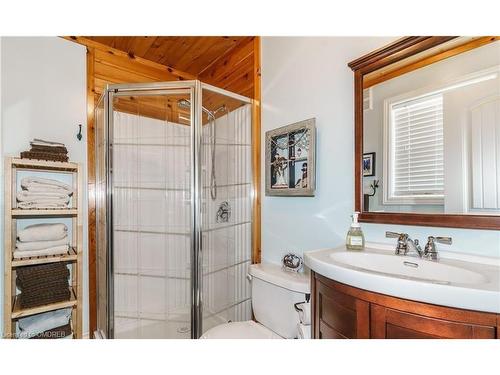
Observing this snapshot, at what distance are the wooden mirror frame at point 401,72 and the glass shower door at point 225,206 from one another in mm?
842

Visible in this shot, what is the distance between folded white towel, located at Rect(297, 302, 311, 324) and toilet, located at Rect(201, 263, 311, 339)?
0.12 ft

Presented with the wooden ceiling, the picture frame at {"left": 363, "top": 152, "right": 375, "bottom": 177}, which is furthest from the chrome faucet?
the wooden ceiling

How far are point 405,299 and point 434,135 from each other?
68cm

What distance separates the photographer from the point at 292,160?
1.51 m

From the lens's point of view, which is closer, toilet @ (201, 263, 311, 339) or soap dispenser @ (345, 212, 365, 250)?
soap dispenser @ (345, 212, 365, 250)

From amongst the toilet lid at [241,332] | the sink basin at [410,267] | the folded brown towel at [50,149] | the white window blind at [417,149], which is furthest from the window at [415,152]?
the folded brown towel at [50,149]

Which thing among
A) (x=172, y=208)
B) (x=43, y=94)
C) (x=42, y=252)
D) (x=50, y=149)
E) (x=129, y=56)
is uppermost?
(x=129, y=56)

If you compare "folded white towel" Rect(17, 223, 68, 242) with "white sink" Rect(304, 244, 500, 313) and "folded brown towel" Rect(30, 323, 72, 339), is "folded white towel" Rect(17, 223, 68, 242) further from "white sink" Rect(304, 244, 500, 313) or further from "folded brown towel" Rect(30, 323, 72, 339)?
"white sink" Rect(304, 244, 500, 313)

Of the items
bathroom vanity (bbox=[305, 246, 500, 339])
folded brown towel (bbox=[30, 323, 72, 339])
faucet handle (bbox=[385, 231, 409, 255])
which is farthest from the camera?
folded brown towel (bbox=[30, 323, 72, 339])

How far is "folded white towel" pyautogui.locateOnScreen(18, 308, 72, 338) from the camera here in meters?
1.46

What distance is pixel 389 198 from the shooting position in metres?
1.08

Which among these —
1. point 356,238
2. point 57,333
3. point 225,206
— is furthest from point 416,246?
point 57,333

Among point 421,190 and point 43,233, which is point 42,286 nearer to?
point 43,233

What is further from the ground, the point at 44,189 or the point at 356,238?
the point at 44,189
